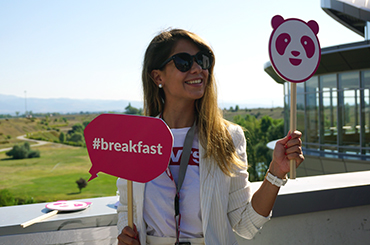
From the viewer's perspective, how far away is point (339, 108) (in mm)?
14086

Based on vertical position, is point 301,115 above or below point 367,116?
above

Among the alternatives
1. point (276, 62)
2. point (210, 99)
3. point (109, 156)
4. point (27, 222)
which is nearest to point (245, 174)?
point (210, 99)

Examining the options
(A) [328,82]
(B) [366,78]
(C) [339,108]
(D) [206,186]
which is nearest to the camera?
(D) [206,186]

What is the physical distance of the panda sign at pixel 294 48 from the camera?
1597mm

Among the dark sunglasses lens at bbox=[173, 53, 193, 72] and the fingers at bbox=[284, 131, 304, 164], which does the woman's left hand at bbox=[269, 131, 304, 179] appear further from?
the dark sunglasses lens at bbox=[173, 53, 193, 72]

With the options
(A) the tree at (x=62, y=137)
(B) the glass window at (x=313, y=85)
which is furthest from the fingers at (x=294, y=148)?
(A) the tree at (x=62, y=137)

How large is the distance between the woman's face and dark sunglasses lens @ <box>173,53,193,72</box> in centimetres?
2

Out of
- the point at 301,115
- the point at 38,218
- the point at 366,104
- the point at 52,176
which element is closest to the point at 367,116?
the point at 366,104

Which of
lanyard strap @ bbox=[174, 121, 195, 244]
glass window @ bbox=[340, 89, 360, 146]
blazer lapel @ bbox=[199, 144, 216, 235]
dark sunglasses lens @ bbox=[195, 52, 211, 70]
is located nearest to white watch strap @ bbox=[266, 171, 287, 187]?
blazer lapel @ bbox=[199, 144, 216, 235]

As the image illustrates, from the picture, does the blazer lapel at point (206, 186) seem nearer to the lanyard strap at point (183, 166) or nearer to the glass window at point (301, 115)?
the lanyard strap at point (183, 166)

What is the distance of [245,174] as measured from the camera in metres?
1.64

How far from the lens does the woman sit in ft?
5.02

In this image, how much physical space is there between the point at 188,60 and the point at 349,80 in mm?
13816

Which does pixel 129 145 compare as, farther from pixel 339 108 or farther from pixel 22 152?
pixel 22 152
